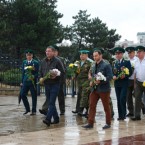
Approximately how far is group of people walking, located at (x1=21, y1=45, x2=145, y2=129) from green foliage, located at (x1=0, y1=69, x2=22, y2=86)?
23.5ft

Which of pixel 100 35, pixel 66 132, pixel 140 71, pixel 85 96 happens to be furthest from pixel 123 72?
pixel 100 35

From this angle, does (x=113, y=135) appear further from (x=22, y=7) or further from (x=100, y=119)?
(x=22, y=7)

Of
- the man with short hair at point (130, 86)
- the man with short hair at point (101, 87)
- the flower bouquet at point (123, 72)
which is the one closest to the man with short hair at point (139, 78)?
the flower bouquet at point (123, 72)

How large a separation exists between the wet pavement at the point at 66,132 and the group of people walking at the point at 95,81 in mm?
298

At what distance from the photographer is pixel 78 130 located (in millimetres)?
9180

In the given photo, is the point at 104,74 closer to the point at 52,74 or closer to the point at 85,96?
the point at 52,74

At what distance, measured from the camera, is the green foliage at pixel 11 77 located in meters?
18.8

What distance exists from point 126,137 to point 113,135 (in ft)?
1.12

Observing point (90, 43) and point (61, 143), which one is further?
point (90, 43)

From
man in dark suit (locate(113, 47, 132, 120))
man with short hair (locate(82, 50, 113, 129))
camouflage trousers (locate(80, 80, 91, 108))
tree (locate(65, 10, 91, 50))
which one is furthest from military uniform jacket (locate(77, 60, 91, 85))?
tree (locate(65, 10, 91, 50))

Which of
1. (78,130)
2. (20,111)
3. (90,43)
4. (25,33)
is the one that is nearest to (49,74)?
(78,130)

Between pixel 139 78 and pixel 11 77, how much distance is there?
9.63 meters

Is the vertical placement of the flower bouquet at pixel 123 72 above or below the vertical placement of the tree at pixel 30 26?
below

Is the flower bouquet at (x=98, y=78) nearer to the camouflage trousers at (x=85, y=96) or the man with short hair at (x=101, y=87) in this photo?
the man with short hair at (x=101, y=87)
